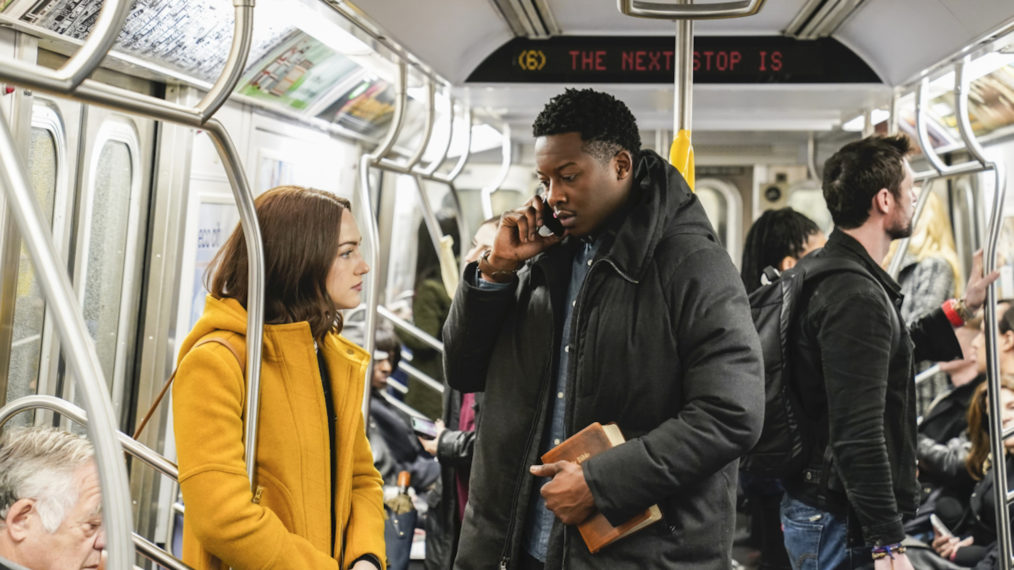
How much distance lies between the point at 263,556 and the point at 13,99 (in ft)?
4.69

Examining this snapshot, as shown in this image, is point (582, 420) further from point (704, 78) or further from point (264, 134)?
point (264, 134)

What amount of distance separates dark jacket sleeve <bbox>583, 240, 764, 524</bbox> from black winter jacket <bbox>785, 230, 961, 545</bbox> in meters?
0.71

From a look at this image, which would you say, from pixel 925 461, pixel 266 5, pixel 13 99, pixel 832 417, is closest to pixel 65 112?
pixel 13 99

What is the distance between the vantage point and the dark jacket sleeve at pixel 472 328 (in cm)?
224

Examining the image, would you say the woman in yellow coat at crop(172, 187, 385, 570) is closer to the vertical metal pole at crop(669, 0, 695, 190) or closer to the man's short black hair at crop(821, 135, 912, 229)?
the vertical metal pole at crop(669, 0, 695, 190)

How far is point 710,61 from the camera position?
3688 millimetres

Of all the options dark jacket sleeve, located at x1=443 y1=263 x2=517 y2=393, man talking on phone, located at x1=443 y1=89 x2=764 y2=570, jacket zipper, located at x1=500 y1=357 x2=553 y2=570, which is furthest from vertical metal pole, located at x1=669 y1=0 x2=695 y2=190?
jacket zipper, located at x1=500 y1=357 x2=553 y2=570

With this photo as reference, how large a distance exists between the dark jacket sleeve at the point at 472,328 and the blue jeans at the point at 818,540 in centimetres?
111

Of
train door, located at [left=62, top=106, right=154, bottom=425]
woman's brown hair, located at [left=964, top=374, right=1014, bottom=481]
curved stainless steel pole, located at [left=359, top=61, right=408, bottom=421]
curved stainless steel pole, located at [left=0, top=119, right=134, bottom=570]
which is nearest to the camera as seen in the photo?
curved stainless steel pole, located at [left=0, top=119, right=134, bottom=570]

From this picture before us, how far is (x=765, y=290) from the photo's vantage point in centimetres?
303

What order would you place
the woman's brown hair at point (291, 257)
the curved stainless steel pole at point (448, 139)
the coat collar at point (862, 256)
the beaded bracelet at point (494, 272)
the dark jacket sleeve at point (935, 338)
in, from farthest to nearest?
the curved stainless steel pole at point (448, 139)
the dark jacket sleeve at point (935, 338)
the coat collar at point (862, 256)
the beaded bracelet at point (494, 272)
the woman's brown hair at point (291, 257)

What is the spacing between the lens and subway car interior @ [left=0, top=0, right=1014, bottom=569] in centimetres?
263

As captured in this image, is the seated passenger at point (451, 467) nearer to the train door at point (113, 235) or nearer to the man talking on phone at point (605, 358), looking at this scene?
the man talking on phone at point (605, 358)

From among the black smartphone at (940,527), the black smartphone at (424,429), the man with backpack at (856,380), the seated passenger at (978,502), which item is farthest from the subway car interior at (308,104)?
the black smartphone at (940,527)
